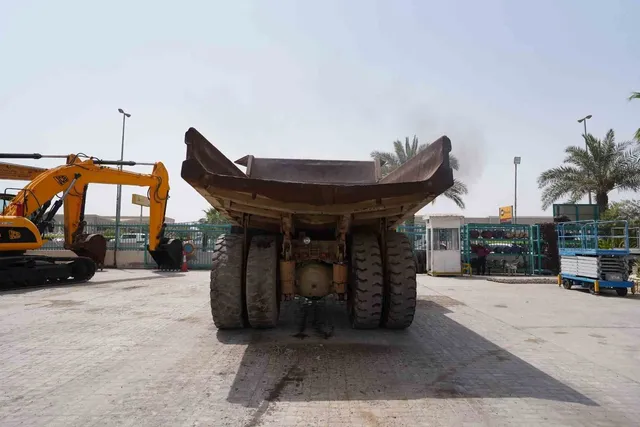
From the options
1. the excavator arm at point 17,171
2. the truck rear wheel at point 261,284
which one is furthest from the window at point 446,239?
the excavator arm at point 17,171

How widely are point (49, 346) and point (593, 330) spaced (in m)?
7.97

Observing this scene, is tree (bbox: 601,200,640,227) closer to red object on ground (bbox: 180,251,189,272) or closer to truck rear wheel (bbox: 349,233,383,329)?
truck rear wheel (bbox: 349,233,383,329)

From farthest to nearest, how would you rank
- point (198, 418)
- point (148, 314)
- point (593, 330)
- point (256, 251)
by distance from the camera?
1. point (148, 314)
2. point (593, 330)
3. point (256, 251)
4. point (198, 418)

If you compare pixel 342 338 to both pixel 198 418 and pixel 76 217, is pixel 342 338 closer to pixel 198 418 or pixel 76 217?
pixel 198 418

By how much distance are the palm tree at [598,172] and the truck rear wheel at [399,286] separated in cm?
2066

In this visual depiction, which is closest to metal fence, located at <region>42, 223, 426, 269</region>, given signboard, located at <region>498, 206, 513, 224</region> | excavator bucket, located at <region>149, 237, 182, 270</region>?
excavator bucket, located at <region>149, 237, 182, 270</region>

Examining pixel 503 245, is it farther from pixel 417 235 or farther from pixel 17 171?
pixel 17 171

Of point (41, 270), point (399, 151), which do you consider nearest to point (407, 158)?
point (399, 151)

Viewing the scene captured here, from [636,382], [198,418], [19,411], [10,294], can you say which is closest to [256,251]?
[198,418]

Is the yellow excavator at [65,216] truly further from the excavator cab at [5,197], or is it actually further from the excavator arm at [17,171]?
the excavator arm at [17,171]

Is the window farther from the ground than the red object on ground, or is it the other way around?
the window

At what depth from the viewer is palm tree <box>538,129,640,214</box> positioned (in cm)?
2158

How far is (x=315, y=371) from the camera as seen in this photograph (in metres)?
4.02

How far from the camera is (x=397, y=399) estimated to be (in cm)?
333
